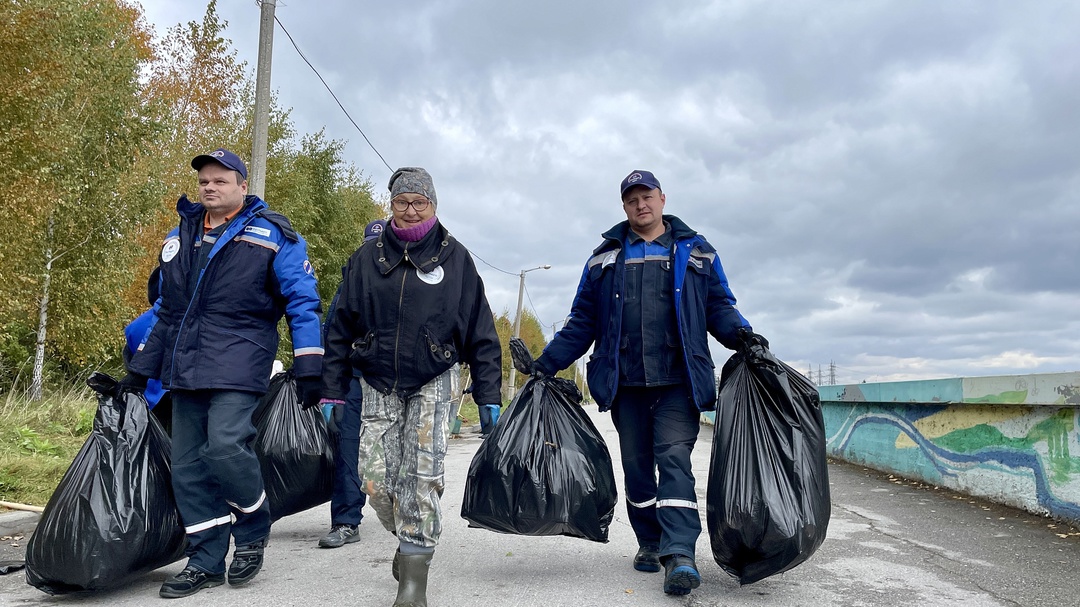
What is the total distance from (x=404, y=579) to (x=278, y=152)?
18395 mm

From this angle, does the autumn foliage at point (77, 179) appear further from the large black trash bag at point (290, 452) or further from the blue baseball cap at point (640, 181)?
the blue baseball cap at point (640, 181)

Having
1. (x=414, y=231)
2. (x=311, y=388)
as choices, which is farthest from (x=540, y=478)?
(x=414, y=231)

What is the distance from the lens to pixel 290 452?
4223mm

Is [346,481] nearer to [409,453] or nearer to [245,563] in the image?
[245,563]

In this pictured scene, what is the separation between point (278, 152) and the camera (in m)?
19.7

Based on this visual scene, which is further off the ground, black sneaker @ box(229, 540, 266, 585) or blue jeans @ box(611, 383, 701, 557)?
blue jeans @ box(611, 383, 701, 557)

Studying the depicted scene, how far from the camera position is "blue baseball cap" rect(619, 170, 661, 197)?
12.1ft

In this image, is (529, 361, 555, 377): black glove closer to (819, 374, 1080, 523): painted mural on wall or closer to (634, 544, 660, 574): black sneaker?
(634, 544, 660, 574): black sneaker

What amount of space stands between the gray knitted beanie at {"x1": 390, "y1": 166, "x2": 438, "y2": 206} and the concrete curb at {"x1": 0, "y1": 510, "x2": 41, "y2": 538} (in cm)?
318

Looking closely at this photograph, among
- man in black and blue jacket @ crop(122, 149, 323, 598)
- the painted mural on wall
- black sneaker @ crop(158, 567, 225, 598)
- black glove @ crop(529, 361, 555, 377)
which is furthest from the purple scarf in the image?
the painted mural on wall

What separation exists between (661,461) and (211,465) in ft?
6.23

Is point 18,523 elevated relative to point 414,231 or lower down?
lower down

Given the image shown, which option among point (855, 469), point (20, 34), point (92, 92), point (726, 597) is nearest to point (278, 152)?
point (92, 92)

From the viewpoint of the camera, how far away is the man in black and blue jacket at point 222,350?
128 inches
